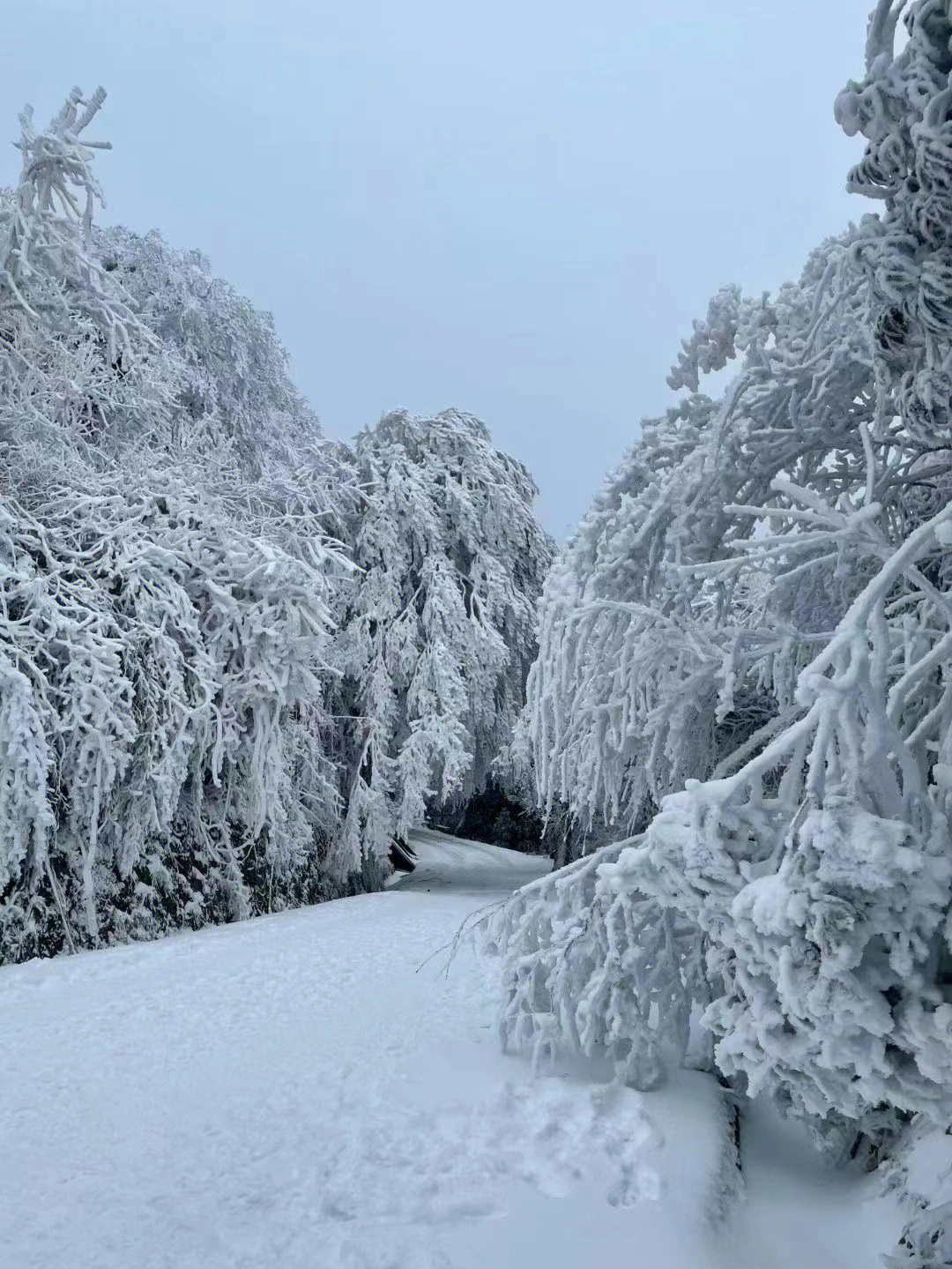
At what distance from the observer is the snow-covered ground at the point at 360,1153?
10.9 ft

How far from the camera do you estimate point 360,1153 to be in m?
3.92

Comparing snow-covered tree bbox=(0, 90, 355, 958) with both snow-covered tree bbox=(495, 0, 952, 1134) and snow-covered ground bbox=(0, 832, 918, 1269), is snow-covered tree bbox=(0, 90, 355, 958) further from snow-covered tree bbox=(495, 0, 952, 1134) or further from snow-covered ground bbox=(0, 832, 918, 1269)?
snow-covered tree bbox=(495, 0, 952, 1134)

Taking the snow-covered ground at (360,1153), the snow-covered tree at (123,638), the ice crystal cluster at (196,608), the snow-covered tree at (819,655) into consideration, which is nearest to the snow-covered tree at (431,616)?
the ice crystal cluster at (196,608)

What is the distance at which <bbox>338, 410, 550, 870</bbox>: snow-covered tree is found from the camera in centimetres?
1074

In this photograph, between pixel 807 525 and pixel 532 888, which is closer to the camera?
pixel 807 525

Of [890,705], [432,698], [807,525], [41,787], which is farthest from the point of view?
[432,698]

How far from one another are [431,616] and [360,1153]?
7730mm

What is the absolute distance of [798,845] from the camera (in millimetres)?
2604

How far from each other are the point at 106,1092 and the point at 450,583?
7499mm

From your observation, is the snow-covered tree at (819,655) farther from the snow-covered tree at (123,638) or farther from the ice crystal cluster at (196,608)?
the ice crystal cluster at (196,608)

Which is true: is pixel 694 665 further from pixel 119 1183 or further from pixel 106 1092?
pixel 106 1092

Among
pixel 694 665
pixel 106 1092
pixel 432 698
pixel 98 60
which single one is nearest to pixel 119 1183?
pixel 106 1092

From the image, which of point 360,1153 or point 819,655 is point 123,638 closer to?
point 360,1153

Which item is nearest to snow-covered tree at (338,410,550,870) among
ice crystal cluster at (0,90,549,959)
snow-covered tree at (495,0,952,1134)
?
ice crystal cluster at (0,90,549,959)
